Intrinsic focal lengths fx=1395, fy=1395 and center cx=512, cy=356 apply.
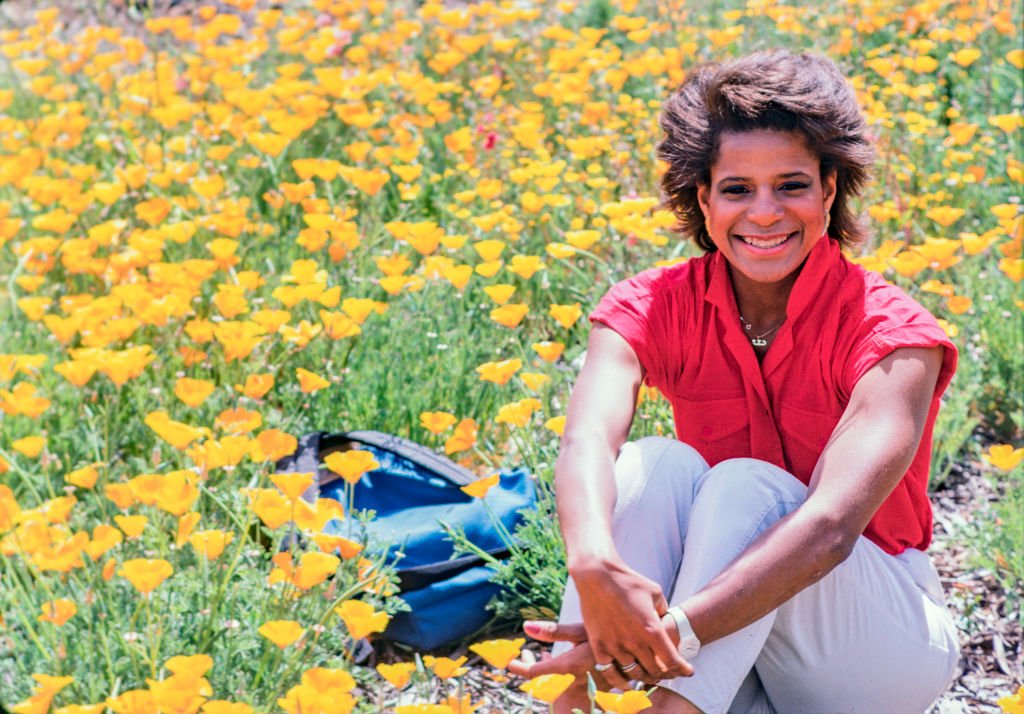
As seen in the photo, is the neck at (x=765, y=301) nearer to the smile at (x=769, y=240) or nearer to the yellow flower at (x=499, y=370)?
the smile at (x=769, y=240)

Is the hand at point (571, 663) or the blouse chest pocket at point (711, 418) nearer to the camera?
the hand at point (571, 663)

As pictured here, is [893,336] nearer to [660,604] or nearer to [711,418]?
[711,418]

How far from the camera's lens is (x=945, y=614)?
2094 millimetres

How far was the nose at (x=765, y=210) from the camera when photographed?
211 centimetres

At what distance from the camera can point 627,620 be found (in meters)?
1.85

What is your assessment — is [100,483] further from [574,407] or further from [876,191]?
[876,191]

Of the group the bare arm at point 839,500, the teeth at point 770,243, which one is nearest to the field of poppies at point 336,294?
the bare arm at point 839,500

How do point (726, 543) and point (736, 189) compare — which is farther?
point (736, 189)

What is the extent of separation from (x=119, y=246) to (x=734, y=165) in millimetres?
2112

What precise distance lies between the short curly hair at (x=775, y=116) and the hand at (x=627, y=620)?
0.74 meters

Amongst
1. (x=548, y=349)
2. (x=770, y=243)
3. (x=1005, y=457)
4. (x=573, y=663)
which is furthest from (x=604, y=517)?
(x=1005, y=457)

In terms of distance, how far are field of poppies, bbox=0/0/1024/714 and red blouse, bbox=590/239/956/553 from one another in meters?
0.27

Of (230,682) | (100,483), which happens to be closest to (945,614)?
(230,682)

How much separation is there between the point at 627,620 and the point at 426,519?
84cm
